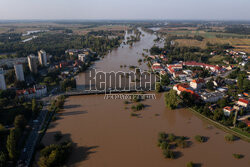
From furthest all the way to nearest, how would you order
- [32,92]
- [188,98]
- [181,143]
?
[32,92] → [188,98] → [181,143]

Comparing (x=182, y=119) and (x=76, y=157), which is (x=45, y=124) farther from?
(x=182, y=119)

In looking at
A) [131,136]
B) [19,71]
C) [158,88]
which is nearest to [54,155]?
[131,136]

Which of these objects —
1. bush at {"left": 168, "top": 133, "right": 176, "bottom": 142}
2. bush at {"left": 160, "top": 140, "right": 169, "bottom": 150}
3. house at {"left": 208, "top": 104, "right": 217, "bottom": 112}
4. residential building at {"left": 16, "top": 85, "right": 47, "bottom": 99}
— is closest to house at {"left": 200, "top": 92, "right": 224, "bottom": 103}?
house at {"left": 208, "top": 104, "right": 217, "bottom": 112}

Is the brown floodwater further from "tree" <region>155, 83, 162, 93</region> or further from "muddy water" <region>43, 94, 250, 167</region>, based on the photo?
"tree" <region>155, 83, 162, 93</region>

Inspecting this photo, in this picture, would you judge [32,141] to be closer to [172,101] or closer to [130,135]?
[130,135]

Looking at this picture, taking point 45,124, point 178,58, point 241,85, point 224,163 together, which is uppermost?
point 178,58

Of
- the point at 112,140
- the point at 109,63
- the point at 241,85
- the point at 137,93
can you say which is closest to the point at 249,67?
the point at 241,85

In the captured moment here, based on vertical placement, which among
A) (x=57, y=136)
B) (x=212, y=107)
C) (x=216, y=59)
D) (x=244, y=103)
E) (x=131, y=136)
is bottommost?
(x=131, y=136)
